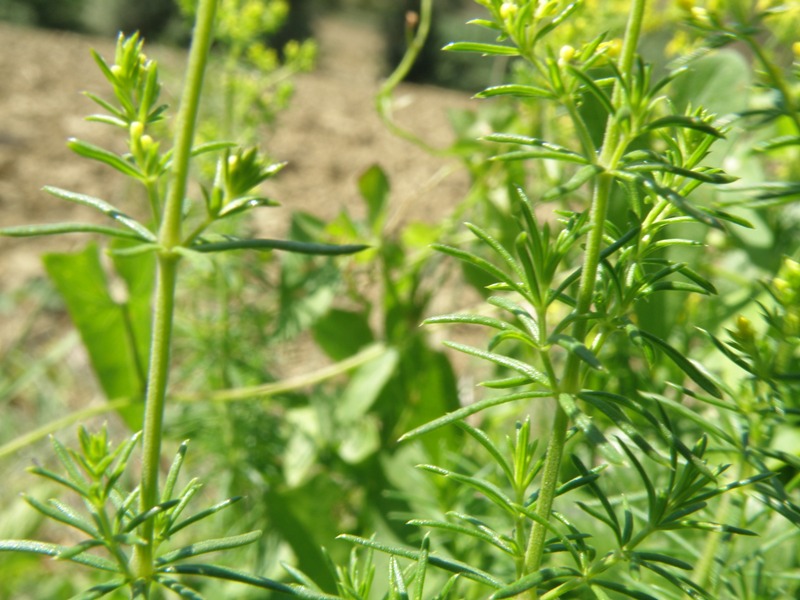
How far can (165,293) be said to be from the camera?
1.22 ft

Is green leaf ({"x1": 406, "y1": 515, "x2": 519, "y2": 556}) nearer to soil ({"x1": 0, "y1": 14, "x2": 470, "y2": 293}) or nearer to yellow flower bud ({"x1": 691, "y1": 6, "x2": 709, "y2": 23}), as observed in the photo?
yellow flower bud ({"x1": 691, "y1": 6, "x2": 709, "y2": 23})

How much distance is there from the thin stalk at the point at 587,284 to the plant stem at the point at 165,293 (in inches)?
6.3

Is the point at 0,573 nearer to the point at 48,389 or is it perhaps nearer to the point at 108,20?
the point at 48,389

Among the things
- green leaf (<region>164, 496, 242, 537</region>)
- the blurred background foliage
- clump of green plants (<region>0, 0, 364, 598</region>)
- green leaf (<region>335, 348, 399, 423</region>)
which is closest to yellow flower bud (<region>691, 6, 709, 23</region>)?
clump of green plants (<region>0, 0, 364, 598</region>)

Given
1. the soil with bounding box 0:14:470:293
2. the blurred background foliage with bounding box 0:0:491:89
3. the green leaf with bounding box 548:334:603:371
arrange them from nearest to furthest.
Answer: the green leaf with bounding box 548:334:603:371, the soil with bounding box 0:14:470:293, the blurred background foliage with bounding box 0:0:491:89

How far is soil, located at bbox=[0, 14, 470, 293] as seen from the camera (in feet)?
7.16

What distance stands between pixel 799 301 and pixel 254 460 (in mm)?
756

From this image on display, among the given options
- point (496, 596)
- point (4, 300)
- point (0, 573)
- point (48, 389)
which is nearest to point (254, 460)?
point (0, 573)

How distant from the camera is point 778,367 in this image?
0.42m

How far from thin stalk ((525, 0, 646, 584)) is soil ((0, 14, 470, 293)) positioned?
813 millimetres

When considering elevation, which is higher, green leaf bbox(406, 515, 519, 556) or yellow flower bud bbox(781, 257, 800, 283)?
yellow flower bud bbox(781, 257, 800, 283)

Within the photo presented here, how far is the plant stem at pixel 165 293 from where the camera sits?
0.35 meters

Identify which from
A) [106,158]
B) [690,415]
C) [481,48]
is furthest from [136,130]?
[690,415]

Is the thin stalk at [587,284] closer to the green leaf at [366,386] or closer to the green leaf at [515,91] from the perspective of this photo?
the green leaf at [515,91]
